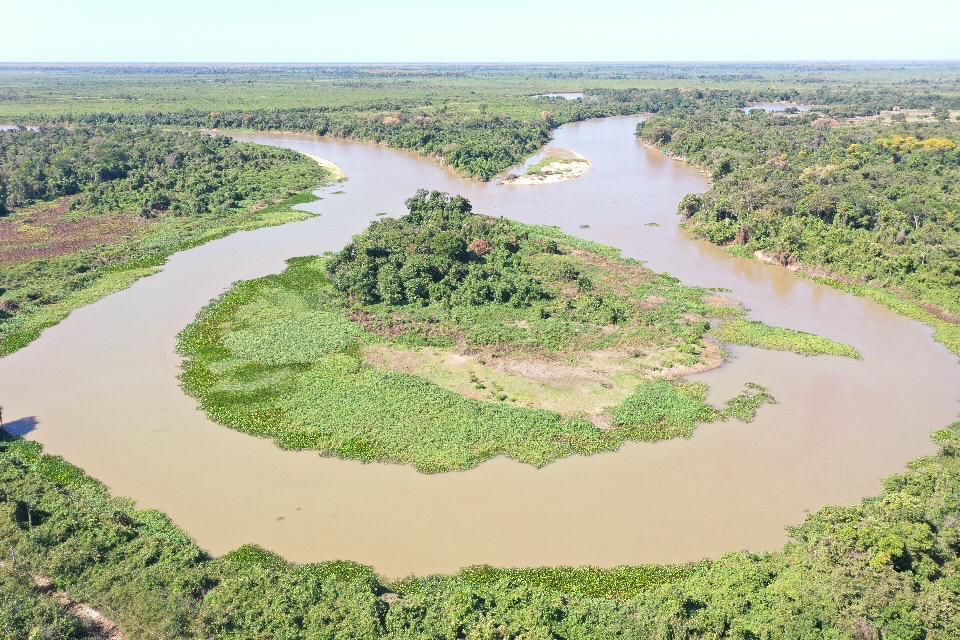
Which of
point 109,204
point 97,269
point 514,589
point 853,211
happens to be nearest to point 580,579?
point 514,589

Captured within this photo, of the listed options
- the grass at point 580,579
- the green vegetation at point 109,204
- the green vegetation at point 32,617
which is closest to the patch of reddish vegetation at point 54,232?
the green vegetation at point 109,204

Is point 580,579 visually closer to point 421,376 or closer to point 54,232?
point 421,376

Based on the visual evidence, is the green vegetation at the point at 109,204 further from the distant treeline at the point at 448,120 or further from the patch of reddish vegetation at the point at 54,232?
the distant treeline at the point at 448,120

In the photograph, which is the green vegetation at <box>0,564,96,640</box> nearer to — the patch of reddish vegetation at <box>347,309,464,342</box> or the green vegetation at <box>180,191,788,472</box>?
the green vegetation at <box>180,191,788,472</box>

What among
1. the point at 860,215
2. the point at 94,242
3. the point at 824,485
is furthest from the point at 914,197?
the point at 94,242

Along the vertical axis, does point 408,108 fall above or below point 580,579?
above

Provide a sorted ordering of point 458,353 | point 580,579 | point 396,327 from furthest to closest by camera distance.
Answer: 1. point 396,327
2. point 458,353
3. point 580,579
